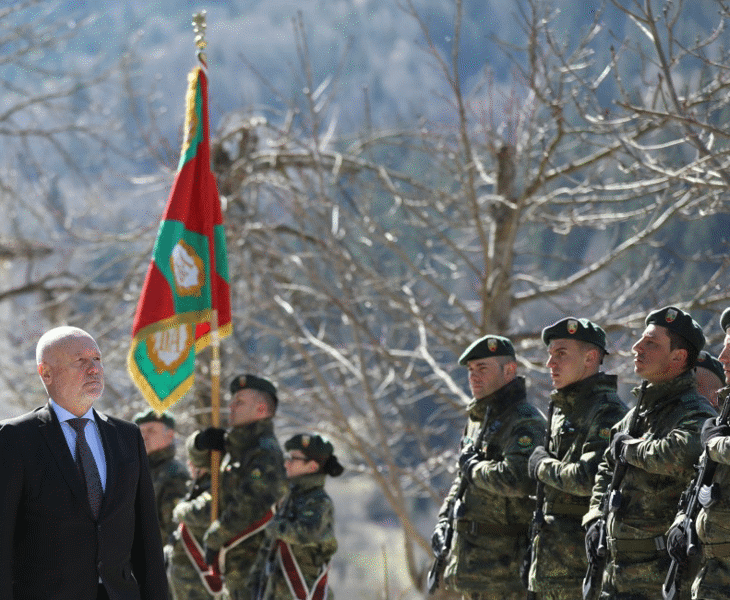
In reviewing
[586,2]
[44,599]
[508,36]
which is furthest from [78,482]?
[508,36]

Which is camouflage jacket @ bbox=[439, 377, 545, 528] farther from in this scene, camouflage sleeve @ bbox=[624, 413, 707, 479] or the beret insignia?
camouflage sleeve @ bbox=[624, 413, 707, 479]

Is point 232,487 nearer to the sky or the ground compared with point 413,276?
nearer to the ground

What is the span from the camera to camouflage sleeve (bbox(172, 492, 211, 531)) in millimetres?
7117

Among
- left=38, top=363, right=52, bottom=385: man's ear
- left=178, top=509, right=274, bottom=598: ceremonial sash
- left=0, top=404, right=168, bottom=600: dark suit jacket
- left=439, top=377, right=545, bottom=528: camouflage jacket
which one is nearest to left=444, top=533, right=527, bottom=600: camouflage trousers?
left=439, top=377, right=545, bottom=528: camouflage jacket

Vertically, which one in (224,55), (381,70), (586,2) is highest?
(224,55)

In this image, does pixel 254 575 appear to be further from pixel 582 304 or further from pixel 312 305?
pixel 312 305

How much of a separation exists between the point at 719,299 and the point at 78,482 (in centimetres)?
598

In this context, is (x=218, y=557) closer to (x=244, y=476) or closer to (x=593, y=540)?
(x=244, y=476)

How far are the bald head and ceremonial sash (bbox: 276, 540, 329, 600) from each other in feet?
9.61

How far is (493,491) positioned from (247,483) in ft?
6.51

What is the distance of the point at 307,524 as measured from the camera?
6.43 m

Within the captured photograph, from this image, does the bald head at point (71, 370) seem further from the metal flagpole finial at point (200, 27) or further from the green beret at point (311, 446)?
the metal flagpole finial at point (200, 27)

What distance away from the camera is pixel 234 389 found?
716 centimetres

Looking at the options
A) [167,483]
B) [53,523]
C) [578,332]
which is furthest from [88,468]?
[167,483]
